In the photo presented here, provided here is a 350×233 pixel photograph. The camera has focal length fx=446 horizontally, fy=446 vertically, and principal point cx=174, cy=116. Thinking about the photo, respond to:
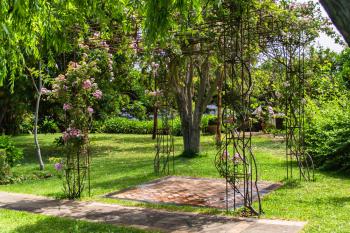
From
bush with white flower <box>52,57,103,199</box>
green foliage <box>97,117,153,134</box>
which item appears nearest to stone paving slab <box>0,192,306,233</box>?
bush with white flower <box>52,57,103,199</box>

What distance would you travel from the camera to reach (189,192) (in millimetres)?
9367

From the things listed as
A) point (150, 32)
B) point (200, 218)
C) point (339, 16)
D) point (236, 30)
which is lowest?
point (200, 218)

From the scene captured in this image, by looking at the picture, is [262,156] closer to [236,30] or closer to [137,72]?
[137,72]

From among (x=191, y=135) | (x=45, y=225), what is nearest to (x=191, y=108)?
(x=191, y=135)

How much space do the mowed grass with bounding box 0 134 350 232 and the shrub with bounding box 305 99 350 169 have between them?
0.66 m

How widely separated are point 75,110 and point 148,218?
2.81 m

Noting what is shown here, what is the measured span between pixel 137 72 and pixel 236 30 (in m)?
10.7

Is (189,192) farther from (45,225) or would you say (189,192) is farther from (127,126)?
(127,126)

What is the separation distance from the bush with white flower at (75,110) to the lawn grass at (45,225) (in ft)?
5.14

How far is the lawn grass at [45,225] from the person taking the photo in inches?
253

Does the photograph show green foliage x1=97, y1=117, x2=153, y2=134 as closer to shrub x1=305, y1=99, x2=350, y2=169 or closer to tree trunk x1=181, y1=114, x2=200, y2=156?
tree trunk x1=181, y1=114, x2=200, y2=156

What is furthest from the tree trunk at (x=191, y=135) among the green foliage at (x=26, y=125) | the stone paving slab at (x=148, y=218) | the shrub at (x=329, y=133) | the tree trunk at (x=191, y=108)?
the green foliage at (x=26, y=125)

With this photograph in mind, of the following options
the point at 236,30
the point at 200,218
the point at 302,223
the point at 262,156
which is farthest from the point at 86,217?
the point at 262,156

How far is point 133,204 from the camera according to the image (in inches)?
323
